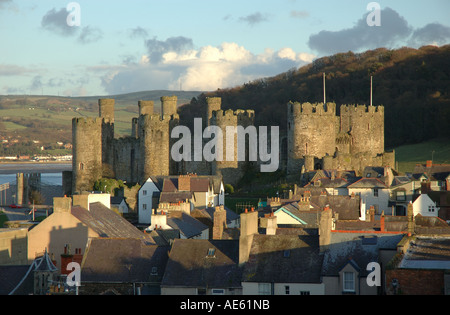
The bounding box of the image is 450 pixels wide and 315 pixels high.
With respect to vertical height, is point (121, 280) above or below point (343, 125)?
below

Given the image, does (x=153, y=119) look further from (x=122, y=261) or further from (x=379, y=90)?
(x=379, y=90)

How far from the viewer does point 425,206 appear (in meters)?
38.2

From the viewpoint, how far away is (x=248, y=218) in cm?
2309

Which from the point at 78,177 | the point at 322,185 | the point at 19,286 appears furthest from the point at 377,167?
the point at 19,286

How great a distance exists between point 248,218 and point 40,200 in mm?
38838

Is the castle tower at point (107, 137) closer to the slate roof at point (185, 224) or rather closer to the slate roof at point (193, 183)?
the slate roof at point (193, 183)

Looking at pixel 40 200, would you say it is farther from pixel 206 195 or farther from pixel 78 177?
pixel 206 195

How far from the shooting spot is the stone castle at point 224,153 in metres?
48.1

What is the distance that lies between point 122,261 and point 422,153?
3807cm

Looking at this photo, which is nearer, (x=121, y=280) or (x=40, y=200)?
(x=121, y=280)

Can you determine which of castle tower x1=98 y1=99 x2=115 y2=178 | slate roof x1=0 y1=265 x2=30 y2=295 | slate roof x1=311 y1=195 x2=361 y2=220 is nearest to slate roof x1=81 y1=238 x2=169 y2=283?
slate roof x1=0 y1=265 x2=30 y2=295

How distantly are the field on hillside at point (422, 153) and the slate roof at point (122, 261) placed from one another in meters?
29.7

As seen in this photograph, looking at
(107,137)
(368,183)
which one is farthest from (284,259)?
(107,137)

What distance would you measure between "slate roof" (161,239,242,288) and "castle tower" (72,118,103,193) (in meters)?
28.8
